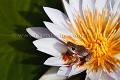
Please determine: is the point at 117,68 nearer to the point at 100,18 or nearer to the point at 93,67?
the point at 93,67

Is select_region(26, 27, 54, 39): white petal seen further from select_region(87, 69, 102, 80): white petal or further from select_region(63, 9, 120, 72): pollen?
select_region(87, 69, 102, 80): white petal

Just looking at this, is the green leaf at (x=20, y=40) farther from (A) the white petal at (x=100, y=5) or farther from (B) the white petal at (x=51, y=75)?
(A) the white petal at (x=100, y=5)

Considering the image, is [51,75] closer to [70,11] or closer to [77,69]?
[77,69]

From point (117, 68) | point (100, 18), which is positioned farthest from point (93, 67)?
point (100, 18)

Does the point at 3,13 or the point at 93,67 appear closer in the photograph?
the point at 93,67

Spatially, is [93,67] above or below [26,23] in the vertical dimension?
below

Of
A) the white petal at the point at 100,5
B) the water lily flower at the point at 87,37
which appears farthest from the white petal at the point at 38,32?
the white petal at the point at 100,5

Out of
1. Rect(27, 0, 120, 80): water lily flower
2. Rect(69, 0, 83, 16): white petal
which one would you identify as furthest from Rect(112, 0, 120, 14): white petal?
Rect(69, 0, 83, 16): white petal
